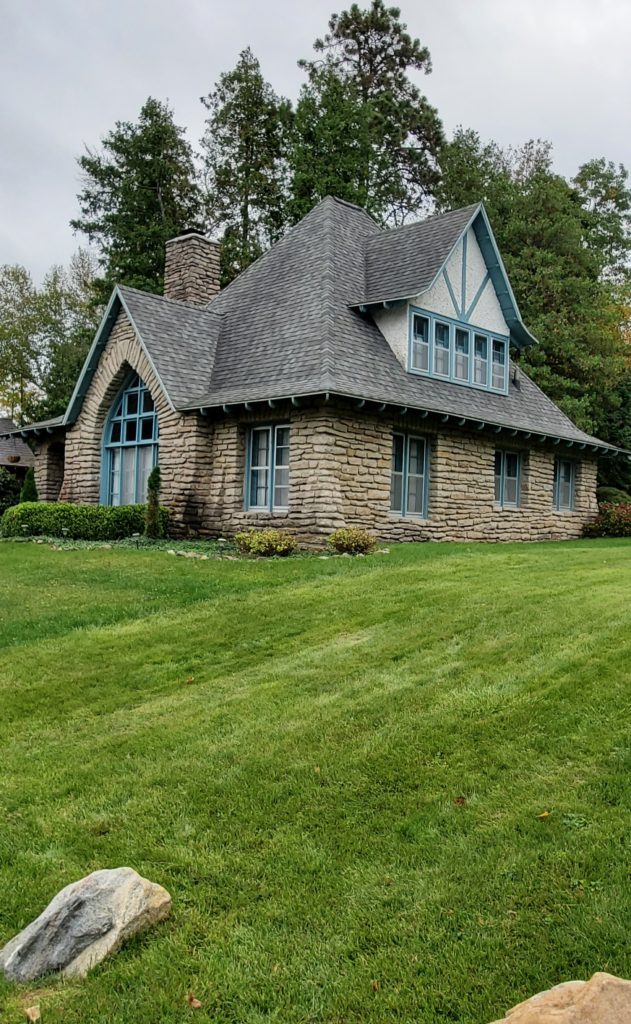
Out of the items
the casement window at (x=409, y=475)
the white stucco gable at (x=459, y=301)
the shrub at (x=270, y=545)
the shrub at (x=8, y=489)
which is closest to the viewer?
the shrub at (x=270, y=545)

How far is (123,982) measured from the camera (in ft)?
10.9

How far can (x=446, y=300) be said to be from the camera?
19.8 metres

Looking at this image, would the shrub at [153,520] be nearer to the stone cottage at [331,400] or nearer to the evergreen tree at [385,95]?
the stone cottage at [331,400]

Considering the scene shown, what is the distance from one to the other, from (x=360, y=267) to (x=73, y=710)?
16.0 m

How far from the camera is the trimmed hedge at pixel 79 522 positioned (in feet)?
59.0

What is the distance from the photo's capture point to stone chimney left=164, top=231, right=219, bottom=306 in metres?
23.1

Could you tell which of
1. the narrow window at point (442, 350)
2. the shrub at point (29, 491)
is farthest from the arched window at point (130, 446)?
the narrow window at point (442, 350)

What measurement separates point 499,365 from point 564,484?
4425mm

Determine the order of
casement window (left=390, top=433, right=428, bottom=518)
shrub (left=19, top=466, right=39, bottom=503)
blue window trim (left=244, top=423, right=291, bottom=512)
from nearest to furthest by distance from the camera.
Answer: blue window trim (left=244, top=423, right=291, bottom=512)
casement window (left=390, top=433, right=428, bottom=518)
shrub (left=19, top=466, right=39, bottom=503)

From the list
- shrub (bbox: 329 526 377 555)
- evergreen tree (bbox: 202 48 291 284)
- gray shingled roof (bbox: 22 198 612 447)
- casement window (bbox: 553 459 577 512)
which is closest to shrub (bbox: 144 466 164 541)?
gray shingled roof (bbox: 22 198 612 447)

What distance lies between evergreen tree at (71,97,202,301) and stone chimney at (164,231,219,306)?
10917 millimetres

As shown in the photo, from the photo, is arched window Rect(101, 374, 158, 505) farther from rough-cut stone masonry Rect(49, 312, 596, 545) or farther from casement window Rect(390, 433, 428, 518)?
casement window Rect(390, 433, 428, 518)

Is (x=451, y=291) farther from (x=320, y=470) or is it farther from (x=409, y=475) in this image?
(x=320, y=470)

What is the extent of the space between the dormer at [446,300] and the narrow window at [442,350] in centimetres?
2
